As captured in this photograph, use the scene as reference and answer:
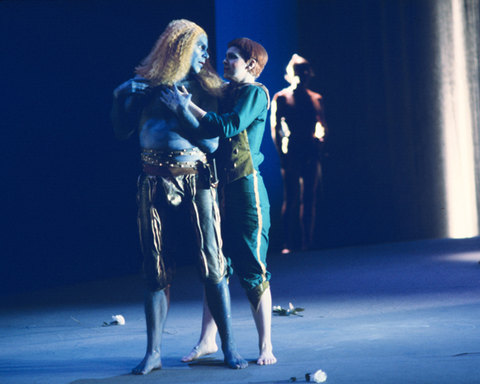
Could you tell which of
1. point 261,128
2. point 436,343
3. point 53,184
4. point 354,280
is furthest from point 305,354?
point 53,184

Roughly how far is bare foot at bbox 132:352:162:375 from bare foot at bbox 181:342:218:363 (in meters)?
0.15

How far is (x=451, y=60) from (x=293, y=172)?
2.13 metres

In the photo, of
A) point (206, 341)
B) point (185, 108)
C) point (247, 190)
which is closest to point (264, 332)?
point (206, 341)

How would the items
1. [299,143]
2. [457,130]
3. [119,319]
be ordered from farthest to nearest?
[457,130] → [299,143] → [119,319]

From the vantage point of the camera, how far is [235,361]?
2326 mm

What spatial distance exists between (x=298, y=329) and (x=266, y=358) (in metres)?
0.60

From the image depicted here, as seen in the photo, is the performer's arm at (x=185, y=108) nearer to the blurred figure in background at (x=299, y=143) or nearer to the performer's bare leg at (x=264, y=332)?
the performer's bare leg at (x=264, y=332)

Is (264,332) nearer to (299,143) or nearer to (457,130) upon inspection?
(299,143)

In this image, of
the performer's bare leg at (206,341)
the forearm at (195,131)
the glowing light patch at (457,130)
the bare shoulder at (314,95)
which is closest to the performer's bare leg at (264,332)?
the performer's bare leg at (206,341)

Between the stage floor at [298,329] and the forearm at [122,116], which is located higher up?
the forearm at [122,116]

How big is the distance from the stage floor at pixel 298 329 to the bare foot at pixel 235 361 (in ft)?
0.09

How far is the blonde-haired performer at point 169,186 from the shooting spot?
230 centimetres

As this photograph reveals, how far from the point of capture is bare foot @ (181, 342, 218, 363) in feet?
8.14

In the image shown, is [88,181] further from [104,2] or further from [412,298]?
[412,298]
